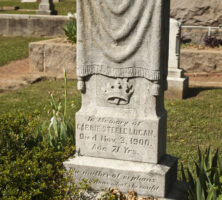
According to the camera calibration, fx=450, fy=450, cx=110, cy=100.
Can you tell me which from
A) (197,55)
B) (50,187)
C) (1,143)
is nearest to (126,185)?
(50,187)

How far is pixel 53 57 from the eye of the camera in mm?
10562

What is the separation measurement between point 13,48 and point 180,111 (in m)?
7.26

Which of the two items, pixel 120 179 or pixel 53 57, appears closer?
pixel 120 179

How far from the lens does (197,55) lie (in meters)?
10.1

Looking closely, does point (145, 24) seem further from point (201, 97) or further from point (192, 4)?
point (192, 4)

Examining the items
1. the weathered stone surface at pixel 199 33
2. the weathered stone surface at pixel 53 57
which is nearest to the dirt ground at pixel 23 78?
the weathered stone surface at pixel 53 57

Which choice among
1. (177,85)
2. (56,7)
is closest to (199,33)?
(177,85)

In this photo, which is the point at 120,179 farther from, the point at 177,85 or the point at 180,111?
the point at 177,85

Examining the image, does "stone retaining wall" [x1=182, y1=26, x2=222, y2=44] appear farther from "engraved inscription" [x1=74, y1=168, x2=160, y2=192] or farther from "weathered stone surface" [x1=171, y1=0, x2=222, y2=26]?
"engraved inscription" [x1=74, y1=168, x2=160, y2=192]

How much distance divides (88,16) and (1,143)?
1.55 meters

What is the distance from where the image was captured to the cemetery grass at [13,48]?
12.1 meters

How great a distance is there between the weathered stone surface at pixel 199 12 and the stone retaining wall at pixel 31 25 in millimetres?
3773

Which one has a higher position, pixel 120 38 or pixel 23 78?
pixel 120 38

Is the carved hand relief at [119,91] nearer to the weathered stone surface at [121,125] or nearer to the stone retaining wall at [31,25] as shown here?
the weathered stone surface at [121,125]
